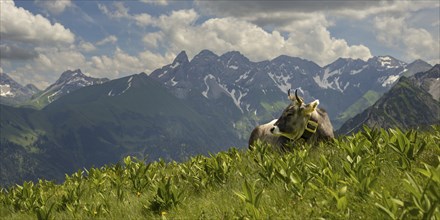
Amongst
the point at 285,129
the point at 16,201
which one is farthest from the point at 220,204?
the point at 285,129

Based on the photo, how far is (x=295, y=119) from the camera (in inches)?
518

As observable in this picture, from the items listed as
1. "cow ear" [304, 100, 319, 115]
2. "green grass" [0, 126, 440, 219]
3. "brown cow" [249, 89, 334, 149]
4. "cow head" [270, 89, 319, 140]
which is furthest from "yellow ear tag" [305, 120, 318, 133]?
"green grass" [0, 126, 440, 219]

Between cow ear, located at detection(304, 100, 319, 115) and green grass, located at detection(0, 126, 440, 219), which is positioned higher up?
green grass, located at detection(0, 126, 440, 219)

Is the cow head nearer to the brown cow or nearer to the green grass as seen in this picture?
the brown cow

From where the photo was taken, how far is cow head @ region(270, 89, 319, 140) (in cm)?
1280

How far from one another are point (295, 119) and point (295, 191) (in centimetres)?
833

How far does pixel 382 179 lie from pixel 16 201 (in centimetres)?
759

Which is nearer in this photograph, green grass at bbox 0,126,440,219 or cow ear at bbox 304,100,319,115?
green grass at bbox 0,126,440,219

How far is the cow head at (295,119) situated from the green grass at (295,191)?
11.3ft

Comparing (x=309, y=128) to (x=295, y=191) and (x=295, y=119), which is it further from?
(x=295, y=191)

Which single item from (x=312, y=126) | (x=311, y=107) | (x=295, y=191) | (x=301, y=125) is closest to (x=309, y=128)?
(x=312, y=126)

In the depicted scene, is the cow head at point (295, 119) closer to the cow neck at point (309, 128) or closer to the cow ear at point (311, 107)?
the cow ear at point (311, 107)

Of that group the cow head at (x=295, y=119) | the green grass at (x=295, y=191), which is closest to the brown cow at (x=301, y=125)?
the cow head at (x=295, y=119)

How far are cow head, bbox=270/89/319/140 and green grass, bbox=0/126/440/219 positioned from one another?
11.3 ft
